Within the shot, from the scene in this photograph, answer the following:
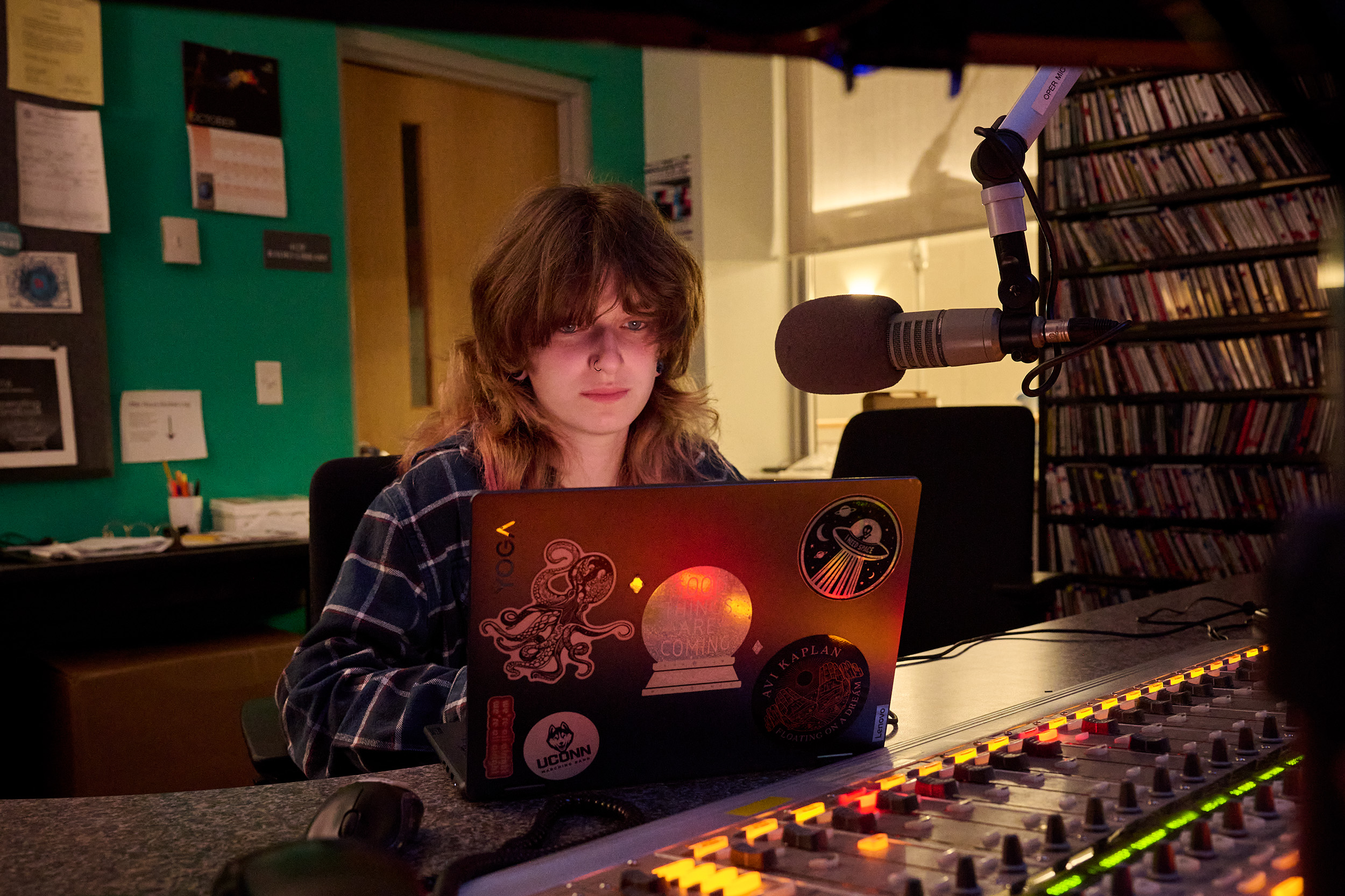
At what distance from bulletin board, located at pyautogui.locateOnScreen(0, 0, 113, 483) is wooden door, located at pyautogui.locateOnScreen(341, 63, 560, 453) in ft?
2.52

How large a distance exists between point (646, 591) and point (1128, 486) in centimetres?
321

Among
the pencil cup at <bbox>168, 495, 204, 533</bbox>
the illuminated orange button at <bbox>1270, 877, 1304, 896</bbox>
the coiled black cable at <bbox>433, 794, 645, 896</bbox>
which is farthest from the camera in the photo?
the pencil cup at <bbox>168, 495, 204, 533</bbox>

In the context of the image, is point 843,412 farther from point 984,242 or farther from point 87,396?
point 87,396

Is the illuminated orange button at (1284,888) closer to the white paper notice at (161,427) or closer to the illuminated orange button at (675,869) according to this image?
the illuminated orange button at (675,869)

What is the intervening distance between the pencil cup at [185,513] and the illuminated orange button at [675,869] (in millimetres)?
2536

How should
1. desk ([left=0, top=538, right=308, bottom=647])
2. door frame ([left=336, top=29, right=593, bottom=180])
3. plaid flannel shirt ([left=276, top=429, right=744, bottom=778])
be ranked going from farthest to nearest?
door frame ([left=336, top=29, right=593, bottom=180]), desk ([left=0, top=538, right=308, bottom=647]), plaid flannel shirt ([left=276, top=429, right=744, bottom=778])

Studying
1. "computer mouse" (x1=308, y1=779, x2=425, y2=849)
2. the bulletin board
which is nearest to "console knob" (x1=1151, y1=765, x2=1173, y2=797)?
"computer mouse" (x1=308, y1=779, x2=425, y2=849)

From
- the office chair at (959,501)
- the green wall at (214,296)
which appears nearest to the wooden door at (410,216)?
the green wall at (214,296)

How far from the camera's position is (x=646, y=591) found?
2.19 feet

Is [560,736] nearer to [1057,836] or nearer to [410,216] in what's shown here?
[1057,836]

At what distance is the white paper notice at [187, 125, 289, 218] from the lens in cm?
287

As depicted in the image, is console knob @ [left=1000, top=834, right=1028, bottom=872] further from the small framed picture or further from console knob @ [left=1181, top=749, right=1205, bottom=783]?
the small framed picture

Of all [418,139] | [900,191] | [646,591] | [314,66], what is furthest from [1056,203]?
[646,591]

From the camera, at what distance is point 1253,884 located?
44 centimetres
